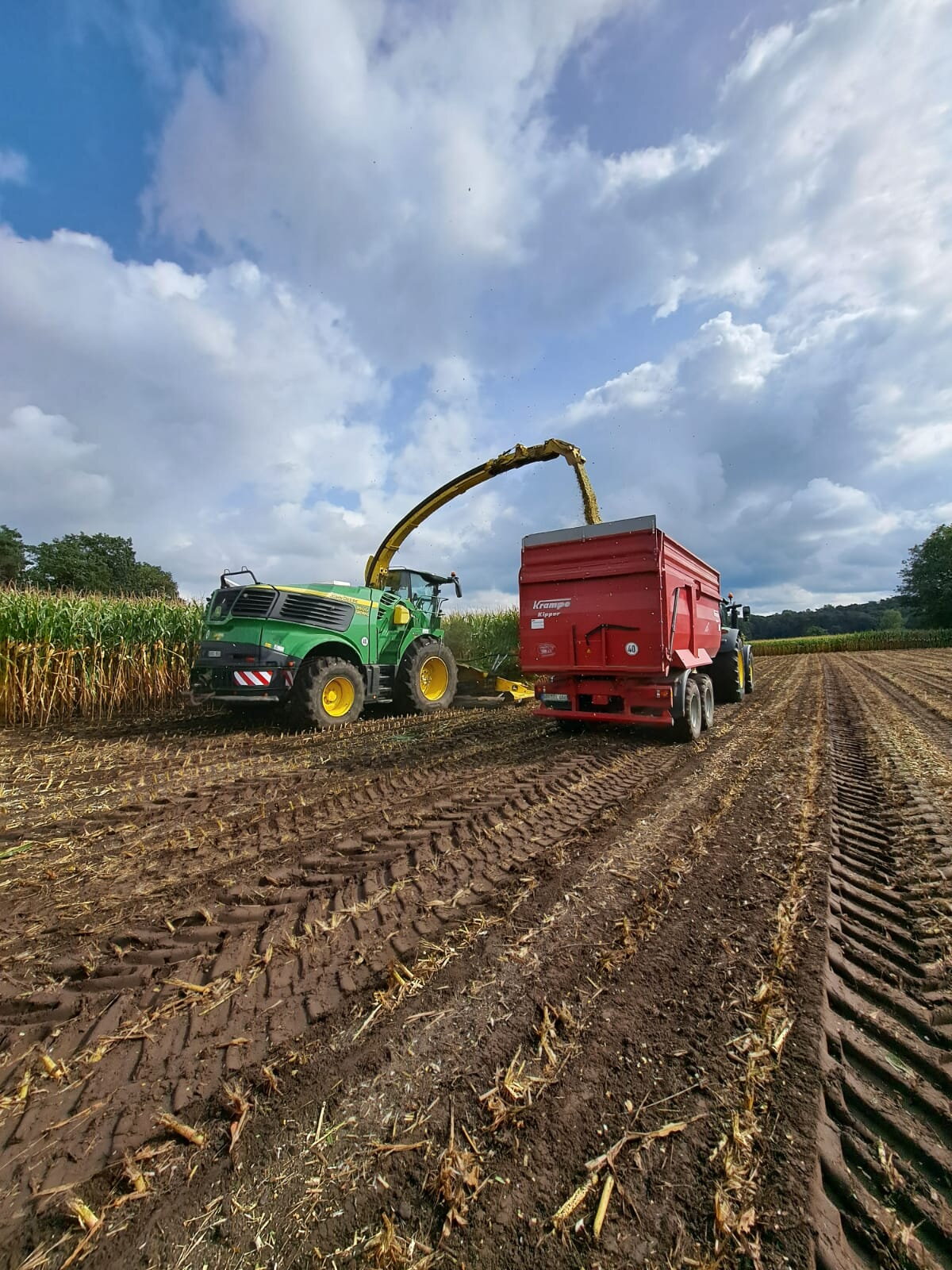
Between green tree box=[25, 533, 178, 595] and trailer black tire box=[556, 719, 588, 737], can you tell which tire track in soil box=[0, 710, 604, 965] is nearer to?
trailer black tire box=[556, 719, 588, 737]

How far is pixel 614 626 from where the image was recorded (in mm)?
6809

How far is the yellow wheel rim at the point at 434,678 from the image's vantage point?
10227mm

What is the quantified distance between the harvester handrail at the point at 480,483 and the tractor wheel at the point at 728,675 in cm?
376

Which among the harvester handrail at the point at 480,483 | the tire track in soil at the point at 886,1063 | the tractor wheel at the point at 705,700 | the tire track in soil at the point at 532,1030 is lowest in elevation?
the tire track in soil at the point at 886,1063

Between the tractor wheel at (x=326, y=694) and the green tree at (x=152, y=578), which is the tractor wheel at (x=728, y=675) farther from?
the green tree at (x=152, y=578)

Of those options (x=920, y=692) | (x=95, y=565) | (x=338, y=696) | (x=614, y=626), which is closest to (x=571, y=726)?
(x=614, y=626)

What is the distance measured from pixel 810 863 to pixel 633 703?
357 centimetres

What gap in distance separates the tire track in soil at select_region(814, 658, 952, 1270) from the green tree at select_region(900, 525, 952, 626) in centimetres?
6100

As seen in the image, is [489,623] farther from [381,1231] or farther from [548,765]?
[381,1231]

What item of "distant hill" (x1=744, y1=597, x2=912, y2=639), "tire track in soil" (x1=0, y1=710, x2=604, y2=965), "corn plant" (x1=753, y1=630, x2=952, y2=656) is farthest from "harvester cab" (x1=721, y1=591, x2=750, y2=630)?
"distant hill" (x1=744, y1=597, x2=912, y2=639)

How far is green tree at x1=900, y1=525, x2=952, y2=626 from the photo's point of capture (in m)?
50.6

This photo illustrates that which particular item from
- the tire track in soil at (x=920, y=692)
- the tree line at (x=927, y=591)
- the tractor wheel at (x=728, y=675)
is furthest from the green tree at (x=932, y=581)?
the tractor wheel at (x=728, y=675)

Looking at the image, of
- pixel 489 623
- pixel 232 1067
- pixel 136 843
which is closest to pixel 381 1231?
pixel 232 1067

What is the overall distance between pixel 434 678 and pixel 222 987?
818 cm
